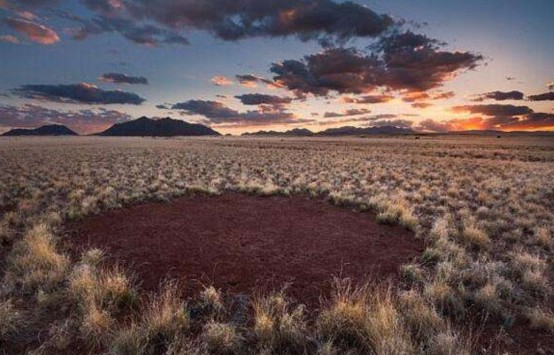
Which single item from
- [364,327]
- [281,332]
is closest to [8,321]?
[281,332]

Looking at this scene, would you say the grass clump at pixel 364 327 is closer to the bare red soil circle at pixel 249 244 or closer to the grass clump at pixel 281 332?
the grass clump at pixel 281 332

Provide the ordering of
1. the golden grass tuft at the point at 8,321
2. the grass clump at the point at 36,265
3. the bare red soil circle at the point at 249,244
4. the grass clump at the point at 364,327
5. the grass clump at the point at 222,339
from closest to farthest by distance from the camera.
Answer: the grass clump at the point at 364,327 < the grass clump at the point at 222,339 < the golden grass tuft at the point at 8,321 < the grass clump at the point at 36,265 < the bare red soil circle at the point at 249,244

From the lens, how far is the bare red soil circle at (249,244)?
24.9 feet

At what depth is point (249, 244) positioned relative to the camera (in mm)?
9695

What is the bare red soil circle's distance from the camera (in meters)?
7.58

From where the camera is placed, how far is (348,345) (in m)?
5.21

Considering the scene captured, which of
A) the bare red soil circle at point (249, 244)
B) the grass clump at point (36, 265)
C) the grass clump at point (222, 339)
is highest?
the grass clump at point (36, 265)

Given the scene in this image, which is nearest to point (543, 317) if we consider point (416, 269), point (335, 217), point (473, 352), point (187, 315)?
point (473, 352)

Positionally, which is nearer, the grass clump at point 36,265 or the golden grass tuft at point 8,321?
the golden grass tuft at point 8,321

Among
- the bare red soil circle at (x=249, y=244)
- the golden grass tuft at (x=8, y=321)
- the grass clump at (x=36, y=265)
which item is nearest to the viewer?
the golden grass tuft at (x=8, y=321)

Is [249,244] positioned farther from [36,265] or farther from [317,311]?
[36,265]

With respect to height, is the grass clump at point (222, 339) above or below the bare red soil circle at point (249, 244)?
above

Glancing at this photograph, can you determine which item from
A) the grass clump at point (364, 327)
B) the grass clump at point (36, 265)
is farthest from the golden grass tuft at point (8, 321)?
the grass clump at point (364, 327)

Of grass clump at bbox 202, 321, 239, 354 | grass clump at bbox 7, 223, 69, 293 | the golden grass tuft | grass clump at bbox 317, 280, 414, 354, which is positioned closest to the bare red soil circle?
grass clump at bbox 7, 223, 69, 293
